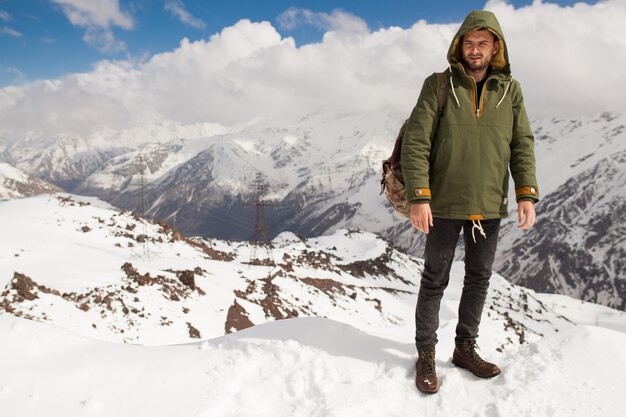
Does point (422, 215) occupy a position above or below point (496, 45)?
below

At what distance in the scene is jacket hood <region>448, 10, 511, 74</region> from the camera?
448cm

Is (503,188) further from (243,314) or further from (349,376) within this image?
(243,314)

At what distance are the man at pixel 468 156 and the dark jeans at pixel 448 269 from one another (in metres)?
0.01

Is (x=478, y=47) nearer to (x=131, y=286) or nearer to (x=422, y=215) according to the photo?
(x=422, y=215)

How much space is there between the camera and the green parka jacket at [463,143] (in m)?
4.50

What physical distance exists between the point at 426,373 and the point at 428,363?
16cm

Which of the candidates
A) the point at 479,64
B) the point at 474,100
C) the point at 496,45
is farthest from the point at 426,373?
the point at 496,45

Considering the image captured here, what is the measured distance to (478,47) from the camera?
4586mm

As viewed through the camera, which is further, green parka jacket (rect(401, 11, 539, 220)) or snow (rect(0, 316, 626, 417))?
green parka jacket (rect(401, 11, 539, 220))

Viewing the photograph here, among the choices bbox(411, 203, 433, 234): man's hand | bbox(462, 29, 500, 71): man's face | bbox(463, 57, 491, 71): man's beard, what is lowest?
bbox(411, 203, 433, 234): man's hand

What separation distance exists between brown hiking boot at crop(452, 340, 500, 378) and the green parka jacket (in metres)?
1.85

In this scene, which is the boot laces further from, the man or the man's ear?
the man's ear

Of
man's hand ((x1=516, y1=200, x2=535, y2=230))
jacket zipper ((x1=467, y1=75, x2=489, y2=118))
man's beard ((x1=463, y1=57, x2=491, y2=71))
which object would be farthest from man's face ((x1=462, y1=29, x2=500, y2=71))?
man's hand ((x1=516, y1=200, x2=535, y2=230))

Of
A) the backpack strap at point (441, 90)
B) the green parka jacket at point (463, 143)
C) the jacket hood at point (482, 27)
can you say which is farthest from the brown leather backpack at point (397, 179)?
the jacket hood at point (482, 27)
